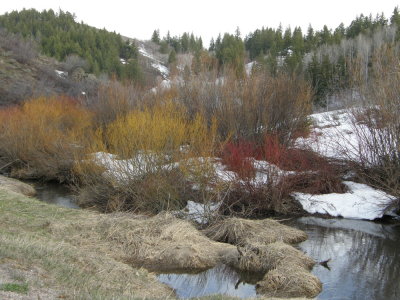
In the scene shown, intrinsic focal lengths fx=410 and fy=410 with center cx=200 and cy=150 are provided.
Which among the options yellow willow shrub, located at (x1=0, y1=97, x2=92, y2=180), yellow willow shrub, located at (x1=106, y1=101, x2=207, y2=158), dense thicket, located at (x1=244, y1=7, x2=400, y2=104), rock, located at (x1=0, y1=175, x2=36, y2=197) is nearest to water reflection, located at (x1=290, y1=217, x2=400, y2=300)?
yellow willow shrub, located at (x1=106, y1=101, x2=207, y2=158)

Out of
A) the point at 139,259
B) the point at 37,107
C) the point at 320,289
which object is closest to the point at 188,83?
the point at 37,107

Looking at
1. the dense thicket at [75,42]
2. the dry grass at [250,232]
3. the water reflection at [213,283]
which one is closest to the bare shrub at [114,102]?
the dry grass at [250,232]

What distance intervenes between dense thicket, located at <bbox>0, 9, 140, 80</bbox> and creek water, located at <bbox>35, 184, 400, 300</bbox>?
137ft

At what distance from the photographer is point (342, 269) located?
996 cm

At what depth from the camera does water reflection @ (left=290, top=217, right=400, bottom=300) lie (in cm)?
879

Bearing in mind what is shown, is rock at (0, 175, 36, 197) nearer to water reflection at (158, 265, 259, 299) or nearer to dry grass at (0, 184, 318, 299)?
dry grass at (0, 184, 318, 299)

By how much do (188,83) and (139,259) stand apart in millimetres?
14352

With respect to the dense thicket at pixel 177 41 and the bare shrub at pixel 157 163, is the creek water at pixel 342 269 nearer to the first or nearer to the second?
the bare shrub at pixel 157 163

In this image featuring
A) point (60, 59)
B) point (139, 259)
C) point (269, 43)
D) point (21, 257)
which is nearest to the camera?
point (21, 257)

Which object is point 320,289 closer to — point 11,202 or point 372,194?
point 372,194

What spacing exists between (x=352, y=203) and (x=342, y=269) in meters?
5.80

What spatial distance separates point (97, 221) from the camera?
11.6 m

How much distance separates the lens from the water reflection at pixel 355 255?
28.8ft

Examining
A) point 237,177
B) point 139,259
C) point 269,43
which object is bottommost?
point 139,259
